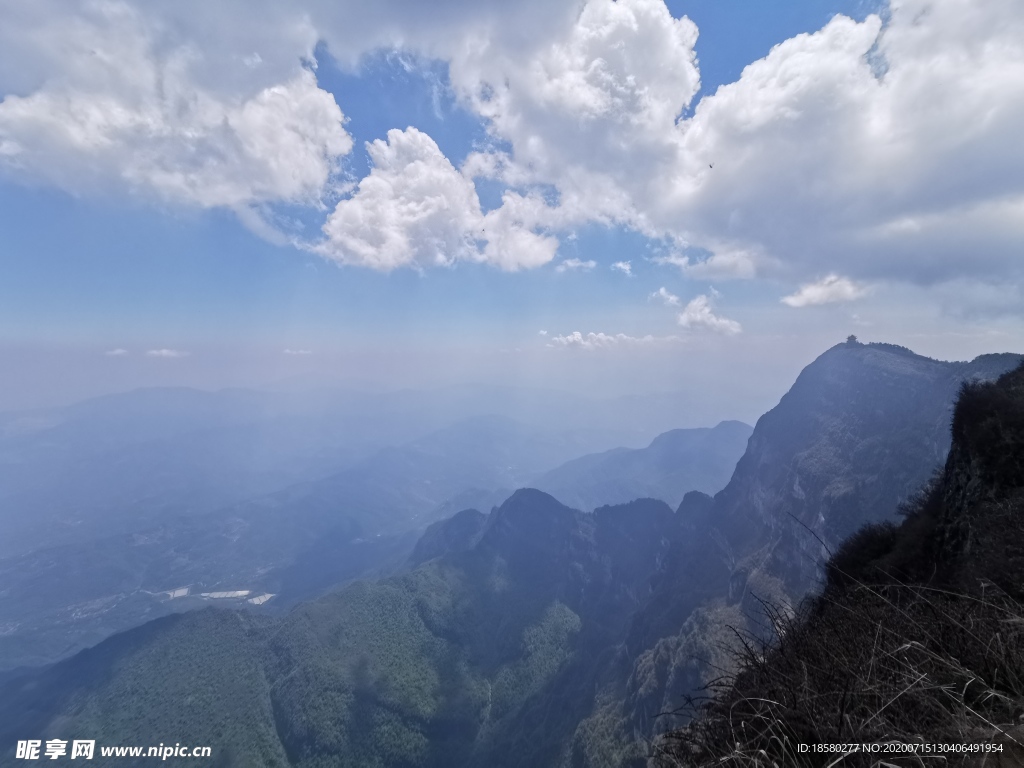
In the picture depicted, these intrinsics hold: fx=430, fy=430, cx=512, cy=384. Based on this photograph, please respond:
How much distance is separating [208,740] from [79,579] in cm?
20019

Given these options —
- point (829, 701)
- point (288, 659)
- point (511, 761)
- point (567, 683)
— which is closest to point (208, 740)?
point (288, 659)

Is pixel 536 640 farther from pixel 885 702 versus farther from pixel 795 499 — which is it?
pixel 885 702

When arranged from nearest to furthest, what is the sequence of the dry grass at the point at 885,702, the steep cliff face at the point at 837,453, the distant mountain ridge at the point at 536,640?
the dry grass at the point at 885,702 → the steep cliff face at the point at 837,453 → the distant mountain ridge at the point at 536,640

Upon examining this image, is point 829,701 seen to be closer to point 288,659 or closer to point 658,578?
point 288,659

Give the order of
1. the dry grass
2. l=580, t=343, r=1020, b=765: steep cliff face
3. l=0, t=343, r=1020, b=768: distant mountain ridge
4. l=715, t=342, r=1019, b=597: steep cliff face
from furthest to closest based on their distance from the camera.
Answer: l=0, t=343, r=1020, b=768: distant mountain ridge < l=715, t=342, r=1019, b=597: steep cliff face < l=580, t=343, r=1020, b=765: steep cliff face < the dry grass

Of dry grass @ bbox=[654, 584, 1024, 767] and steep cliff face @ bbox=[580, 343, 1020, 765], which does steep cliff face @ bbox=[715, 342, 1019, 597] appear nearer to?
steep cliff face @ bbox=[580, 343, 1020, 765]

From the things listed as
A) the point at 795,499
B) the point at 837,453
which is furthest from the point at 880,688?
the point at 837,453

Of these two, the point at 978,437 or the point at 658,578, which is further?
the point at 658,578

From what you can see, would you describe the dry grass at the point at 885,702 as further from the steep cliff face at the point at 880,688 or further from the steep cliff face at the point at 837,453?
the steep cliff face at the point at 837,453

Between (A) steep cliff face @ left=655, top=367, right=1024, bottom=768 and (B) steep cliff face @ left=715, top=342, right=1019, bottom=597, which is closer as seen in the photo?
(A) steep cliff face @ left=655, top=367, right=1024, bottom=768

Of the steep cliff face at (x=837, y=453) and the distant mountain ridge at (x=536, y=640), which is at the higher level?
the steep cliff face at (x=837, y=453)

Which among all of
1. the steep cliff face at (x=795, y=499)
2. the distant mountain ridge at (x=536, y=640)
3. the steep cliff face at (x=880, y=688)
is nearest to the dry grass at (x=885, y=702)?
the steep cliff face at (x=880, y=688)

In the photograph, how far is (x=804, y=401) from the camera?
92.6m

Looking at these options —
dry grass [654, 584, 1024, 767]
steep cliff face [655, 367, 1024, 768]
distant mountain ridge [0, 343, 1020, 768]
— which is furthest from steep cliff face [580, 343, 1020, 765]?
dry grass [654, 584, 1024, 767]
